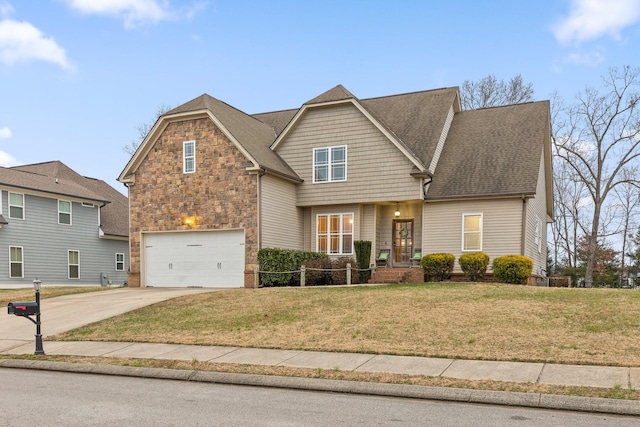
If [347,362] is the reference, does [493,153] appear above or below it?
above

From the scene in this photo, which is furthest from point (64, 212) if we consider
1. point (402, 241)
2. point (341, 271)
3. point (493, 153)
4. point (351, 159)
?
point (493, 153)

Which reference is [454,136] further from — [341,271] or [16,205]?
[16,205]

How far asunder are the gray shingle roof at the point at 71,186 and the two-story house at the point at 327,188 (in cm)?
870

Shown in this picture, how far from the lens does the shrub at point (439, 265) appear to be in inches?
771

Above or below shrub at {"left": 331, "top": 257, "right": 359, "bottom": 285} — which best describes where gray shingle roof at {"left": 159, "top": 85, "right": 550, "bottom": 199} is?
above

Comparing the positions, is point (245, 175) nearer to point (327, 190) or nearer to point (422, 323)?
point (327, 190)

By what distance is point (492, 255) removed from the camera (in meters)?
20.1

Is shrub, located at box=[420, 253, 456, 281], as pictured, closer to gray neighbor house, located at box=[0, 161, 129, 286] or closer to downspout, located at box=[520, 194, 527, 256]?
downspout, located at box=[520, 194, 527, 256]

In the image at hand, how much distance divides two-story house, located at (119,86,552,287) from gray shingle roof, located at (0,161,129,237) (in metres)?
8.70

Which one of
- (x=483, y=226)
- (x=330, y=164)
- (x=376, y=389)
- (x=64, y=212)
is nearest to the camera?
(x=376, y=389)

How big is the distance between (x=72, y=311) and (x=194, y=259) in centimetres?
664

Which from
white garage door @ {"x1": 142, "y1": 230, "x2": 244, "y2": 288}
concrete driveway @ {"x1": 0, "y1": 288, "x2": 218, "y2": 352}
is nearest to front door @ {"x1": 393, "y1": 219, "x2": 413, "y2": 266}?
white garage door @ {"x1": 142, "y1": 230, "x2": 244, "y2": 288}

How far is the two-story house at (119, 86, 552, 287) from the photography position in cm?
2038

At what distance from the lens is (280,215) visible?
2158cm
